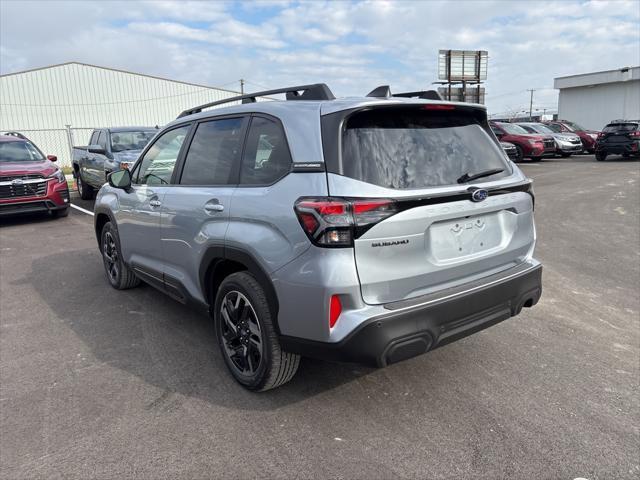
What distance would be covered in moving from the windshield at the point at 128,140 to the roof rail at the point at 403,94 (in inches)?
347

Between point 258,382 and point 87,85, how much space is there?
35929 millimetres

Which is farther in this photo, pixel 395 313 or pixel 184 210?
pixel 184 210

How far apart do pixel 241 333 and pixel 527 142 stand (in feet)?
66.3

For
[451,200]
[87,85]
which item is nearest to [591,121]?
[87,85]

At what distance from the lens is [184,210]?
147 inches

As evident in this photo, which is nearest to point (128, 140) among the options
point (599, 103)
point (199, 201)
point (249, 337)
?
point (199, 201)

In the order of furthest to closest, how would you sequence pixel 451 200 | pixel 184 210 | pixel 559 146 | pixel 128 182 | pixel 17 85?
pixel 17 85 < pixel 559 146 < pixel 128 182 < pixel 184 210 < pixel 451 200

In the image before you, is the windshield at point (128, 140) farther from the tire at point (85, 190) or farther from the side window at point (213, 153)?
the side window at point (213, 153)

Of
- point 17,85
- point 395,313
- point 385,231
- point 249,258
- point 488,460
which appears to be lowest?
point 488,460

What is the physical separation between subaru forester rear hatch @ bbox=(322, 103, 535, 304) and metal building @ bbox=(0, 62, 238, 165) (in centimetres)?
2898

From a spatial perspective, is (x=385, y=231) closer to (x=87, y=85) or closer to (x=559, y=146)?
(x=559, y=146)

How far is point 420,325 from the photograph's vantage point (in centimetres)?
270

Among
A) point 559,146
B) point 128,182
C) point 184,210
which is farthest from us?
point 559,146

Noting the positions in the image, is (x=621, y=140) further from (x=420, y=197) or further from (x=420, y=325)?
(x=420, y=325)
